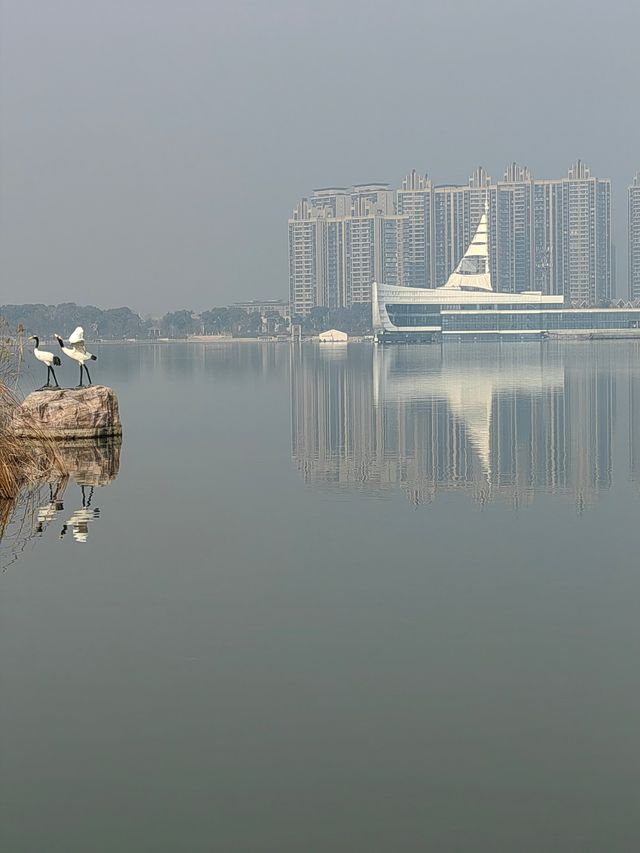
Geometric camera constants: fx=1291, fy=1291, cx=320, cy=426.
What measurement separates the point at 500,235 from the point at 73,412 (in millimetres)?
101161

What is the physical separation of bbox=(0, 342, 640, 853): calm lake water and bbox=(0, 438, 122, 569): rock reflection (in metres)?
0.05

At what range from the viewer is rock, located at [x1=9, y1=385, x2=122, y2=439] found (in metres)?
11.7

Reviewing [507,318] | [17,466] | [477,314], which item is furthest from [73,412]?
[507,318]

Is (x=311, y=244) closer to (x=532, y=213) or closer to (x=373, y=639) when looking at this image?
(x=532, y=213)

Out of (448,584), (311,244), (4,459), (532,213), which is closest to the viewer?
(448,584)

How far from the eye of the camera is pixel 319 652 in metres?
4.51

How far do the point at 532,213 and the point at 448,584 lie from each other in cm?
10783

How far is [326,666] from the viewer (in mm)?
4340

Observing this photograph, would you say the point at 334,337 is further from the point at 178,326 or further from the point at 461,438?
the point at 461,438

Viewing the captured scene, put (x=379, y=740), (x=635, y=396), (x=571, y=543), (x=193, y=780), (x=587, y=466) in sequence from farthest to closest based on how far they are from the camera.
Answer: (x=635, y=396) → (x=587, y=466) → (x=571, y=543) → (x=379, y=740) → (x=193, y=780)

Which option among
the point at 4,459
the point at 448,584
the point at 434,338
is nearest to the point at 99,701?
the point at 448,584

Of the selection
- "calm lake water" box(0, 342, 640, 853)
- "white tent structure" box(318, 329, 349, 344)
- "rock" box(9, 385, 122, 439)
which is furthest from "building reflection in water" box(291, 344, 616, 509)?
"white tent structure" box(318, 329, 349, 344)

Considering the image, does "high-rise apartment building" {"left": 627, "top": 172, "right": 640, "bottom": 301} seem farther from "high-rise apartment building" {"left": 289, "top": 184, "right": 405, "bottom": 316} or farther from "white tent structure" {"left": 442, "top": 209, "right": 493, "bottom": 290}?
"white tent structure" {"left": 442, "top": 209, "right": 493, "bottom": 290}

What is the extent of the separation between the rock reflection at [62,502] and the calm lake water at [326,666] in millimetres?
48
